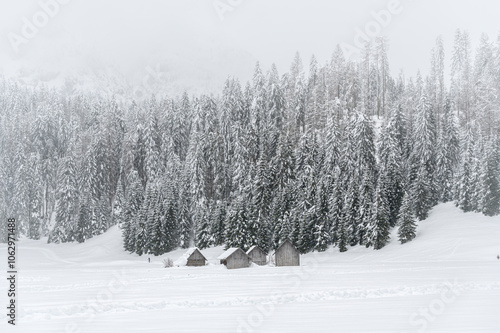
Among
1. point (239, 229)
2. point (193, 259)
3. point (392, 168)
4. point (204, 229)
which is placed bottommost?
point (193, 259)

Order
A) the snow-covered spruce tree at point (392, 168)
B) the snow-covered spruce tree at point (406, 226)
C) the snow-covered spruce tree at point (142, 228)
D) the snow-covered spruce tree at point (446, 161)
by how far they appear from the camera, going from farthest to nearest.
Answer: the snow-covered spruce tree at point (142, 228) < the snow-covered spruce tree at point (446, 161) < the snow-covered spruce tree at point (392, 168) < the snow-covered spruce tree at point (406, 226)

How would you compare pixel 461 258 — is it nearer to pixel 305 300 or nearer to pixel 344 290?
pixel 344 290

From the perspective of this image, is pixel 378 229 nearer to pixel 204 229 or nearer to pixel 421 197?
pixel 421 197

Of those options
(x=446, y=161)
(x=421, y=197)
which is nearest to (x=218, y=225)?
(x=421, y=197)

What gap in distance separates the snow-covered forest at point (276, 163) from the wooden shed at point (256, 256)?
5.06 meters

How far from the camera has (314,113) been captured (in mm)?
82125

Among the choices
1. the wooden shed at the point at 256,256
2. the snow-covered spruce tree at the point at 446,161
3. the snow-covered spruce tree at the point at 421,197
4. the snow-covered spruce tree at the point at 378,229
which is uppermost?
the snow-covered spruce tree at the point at 446,161

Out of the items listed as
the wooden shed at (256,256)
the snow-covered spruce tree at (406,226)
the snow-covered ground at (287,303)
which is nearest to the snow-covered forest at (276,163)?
the snow-covered spruce tree at (406,226)

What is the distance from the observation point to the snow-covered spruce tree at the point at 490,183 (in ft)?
188

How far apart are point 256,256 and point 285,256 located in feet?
12.8

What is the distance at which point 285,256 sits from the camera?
5297 cm

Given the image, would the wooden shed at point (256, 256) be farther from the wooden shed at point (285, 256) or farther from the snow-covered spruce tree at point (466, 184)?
the snow-covered spruce tree at point (466, 184)

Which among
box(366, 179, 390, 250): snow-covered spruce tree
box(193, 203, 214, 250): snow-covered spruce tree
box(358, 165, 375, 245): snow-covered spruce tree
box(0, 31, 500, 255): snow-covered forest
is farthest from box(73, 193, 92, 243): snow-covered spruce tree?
box(366, 179, 390, 250): snow-covered spruce tree

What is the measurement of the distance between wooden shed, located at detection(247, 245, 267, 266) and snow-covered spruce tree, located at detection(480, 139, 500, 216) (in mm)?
28918
